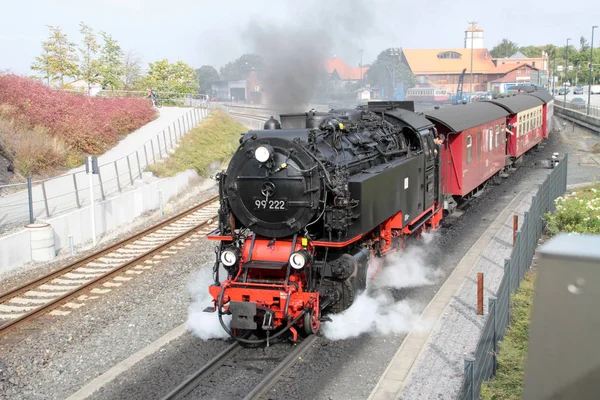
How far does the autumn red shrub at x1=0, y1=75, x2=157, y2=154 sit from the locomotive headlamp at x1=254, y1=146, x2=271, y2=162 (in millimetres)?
15018

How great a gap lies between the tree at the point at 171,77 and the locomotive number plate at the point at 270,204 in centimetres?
3524

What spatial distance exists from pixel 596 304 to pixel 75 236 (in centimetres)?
1398

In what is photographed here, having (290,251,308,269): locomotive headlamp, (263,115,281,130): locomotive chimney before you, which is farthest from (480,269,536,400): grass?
(263,115,281,130): locomotive chimney

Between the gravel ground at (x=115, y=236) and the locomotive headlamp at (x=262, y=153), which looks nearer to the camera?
the locomotive headlamp at (x=262, y=153)

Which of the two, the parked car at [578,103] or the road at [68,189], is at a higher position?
the parked car at [578,103]

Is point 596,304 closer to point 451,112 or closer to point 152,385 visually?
point 152,385

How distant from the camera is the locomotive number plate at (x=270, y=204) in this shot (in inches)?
319

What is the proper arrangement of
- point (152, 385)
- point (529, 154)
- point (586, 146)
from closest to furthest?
point (152, 385) → point (529, 154) → point (586, 146)

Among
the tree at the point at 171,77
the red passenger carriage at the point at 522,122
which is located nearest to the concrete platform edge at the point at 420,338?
the red passenger carriage at the point at 522,122

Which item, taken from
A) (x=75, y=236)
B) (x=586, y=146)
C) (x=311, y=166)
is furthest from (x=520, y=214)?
(x=586, y=146)

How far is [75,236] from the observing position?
46.6 feet

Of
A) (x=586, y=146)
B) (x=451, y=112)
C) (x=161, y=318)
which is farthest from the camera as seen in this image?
(x=586, y=146)

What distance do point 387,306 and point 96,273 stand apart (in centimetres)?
608

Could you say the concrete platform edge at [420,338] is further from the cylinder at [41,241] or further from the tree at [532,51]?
the tree at [532,51]
